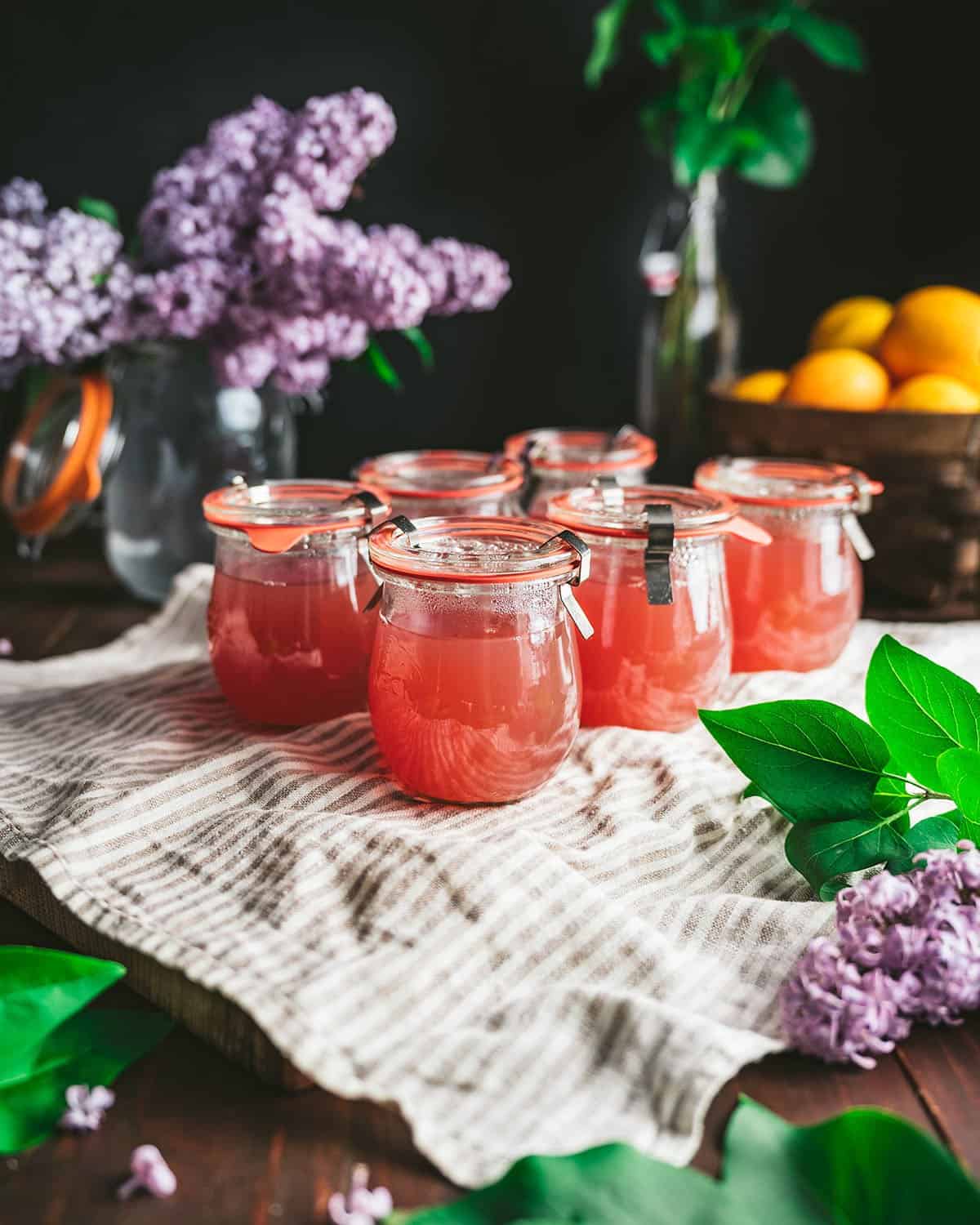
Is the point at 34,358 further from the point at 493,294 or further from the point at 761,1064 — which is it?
the point at 761,1064

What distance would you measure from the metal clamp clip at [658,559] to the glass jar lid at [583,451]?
32 cm

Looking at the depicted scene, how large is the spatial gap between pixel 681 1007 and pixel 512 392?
1.28 m

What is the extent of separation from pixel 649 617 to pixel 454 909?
32 cm

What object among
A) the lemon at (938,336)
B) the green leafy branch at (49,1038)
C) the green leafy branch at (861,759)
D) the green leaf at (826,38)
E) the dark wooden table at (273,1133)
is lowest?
the dark wooden table at (273,1133)

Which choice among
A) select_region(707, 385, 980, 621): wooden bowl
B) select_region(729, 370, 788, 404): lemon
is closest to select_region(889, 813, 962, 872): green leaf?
select_region(707, 385, 980, 621): wooden bowl

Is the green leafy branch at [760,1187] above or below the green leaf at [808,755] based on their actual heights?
below

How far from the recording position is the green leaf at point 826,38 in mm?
1584

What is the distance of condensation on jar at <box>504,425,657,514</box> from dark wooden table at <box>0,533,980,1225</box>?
0.67 m

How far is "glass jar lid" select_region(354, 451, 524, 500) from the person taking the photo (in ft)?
3.76

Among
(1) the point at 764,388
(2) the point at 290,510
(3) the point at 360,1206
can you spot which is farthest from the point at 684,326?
(3) the point at 360,1206

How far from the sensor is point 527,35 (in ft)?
5.67

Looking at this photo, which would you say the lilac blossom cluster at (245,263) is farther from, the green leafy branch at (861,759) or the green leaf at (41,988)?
the green leaf at (41,988)

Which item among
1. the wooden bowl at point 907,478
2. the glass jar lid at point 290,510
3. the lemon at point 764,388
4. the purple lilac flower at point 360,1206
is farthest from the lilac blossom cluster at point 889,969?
the lemon at point 764,388

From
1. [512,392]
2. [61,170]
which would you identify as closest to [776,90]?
[512,392]
